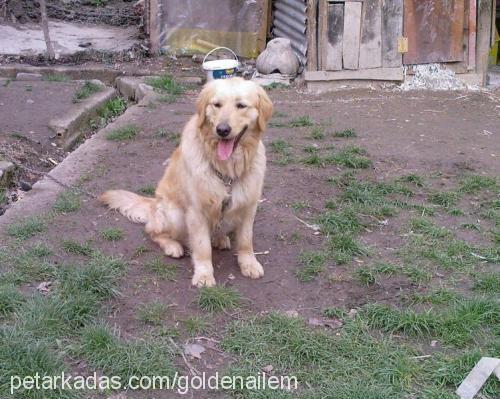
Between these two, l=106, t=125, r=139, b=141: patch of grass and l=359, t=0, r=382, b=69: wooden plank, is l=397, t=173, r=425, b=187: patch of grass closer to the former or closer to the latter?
l=106, t=125, r=139, b=141: patch of grass

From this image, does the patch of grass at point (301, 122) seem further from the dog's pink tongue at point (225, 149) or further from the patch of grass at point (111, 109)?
the dog's pink tongue at point (225, 149)

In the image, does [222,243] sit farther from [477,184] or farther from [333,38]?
[333,38]

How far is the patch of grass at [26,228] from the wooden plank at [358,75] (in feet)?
17.8

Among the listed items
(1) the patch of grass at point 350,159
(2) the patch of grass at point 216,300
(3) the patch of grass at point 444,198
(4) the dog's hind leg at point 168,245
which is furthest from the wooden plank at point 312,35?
(2) the patch of grass at point 216,300

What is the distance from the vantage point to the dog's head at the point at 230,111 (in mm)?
3525

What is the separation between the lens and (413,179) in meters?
5.50

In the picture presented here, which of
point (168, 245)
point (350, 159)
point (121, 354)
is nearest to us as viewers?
point (121, 354)

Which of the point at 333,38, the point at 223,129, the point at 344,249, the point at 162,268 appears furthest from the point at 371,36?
the point at 162,268

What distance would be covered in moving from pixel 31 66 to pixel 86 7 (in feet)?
22.8

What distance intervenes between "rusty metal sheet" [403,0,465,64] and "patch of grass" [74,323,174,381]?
691 centimetres

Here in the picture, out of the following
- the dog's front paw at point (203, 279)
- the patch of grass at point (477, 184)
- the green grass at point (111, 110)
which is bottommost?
the dog's front paw at point (203, 279)

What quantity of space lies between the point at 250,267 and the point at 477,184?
2.55m

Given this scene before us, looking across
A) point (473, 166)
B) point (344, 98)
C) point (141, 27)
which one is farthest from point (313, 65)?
point (141, 27)

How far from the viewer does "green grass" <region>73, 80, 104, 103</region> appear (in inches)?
308
